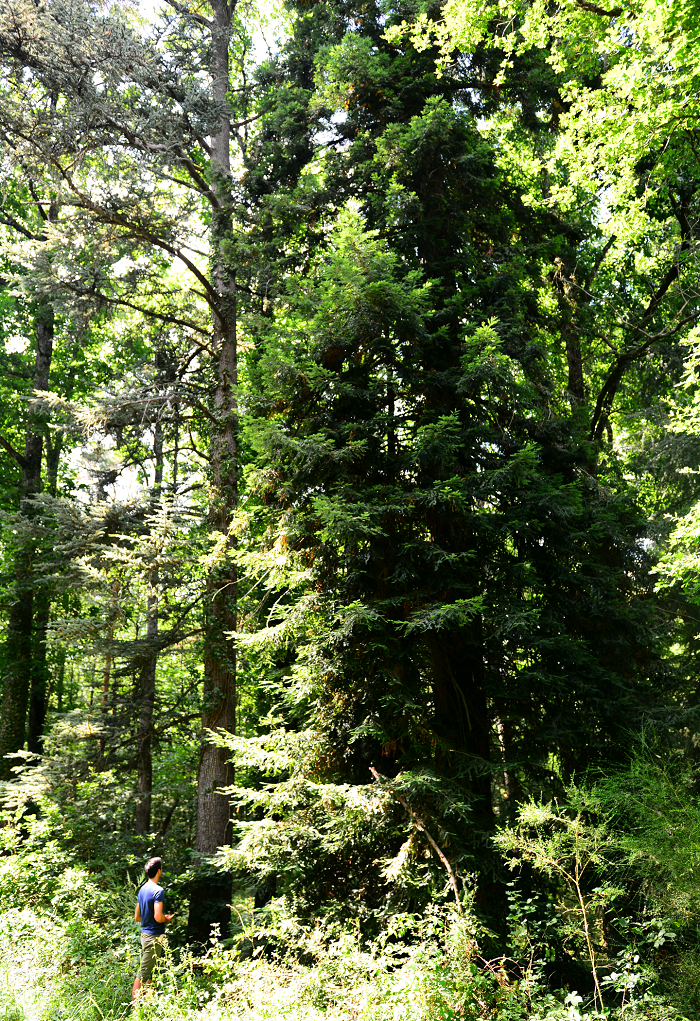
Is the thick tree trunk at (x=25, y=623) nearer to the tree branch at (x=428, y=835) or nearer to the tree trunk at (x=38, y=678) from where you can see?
the tree trunk at (x=38, y=678)

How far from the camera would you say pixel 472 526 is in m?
7.55

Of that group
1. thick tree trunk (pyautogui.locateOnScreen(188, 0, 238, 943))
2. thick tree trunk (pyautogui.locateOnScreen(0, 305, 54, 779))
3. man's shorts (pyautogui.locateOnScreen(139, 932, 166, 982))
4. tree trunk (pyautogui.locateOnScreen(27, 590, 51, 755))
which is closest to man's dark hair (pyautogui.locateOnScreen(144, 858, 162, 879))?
man's shorts (pyautogui.locateOnScreen(139, 932, 166, 982))

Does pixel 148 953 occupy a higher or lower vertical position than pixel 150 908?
lower

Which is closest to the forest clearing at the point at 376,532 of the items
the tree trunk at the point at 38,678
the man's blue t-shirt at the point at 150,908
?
the man's blue t-shirt at the point at 150,908

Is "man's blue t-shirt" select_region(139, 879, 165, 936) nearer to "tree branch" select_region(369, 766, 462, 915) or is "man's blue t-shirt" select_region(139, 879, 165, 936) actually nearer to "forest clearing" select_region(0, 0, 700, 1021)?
"forest clearing" select_region(0, 0, 700, 1021)

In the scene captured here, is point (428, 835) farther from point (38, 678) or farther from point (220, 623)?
point (38, 678)

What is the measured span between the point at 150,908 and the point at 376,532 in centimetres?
468

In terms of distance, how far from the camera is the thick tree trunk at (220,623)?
9195mm

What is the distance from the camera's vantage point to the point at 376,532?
6.54 metres

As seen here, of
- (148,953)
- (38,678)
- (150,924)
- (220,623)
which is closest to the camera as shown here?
(148,953)

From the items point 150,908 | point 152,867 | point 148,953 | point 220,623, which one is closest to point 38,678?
point 220,623

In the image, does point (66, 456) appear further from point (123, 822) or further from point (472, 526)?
point (472, 526)

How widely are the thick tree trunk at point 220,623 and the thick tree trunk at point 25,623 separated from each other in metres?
4.95

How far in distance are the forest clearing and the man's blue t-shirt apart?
41 mm
